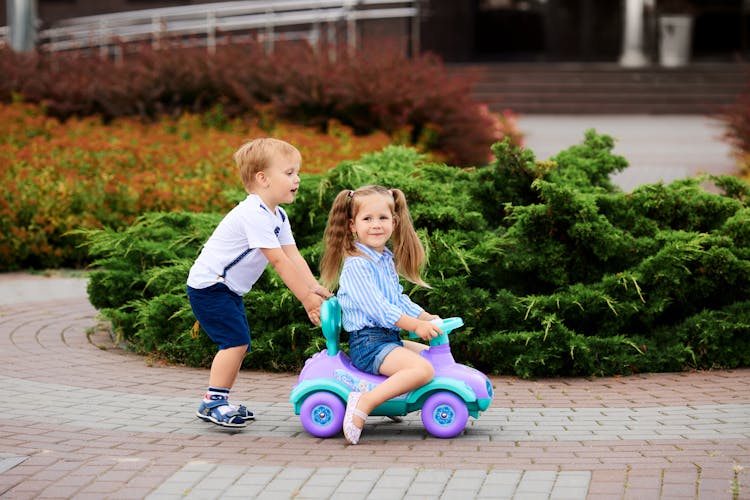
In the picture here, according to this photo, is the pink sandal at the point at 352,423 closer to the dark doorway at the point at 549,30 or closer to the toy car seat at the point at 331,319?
the toy car seat at the point at 331,319

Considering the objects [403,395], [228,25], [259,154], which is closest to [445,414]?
[403,395]

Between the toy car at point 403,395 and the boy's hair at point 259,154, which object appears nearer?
the toy car at point 403,395

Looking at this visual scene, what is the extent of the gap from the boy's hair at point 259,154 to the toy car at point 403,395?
0.73 meters

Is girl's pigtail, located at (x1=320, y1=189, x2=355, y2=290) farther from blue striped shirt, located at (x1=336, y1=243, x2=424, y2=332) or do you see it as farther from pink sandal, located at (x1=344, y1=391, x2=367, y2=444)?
pink sandal, located at (x1=344, y1=391, x2=367, y2=444)

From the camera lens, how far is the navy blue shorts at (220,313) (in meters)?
5.86

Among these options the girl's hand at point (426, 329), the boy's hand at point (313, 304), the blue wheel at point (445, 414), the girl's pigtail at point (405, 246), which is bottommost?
the blue wheel at point (445, 414)

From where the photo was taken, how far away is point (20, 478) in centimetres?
494

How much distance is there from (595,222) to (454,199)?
974 mm

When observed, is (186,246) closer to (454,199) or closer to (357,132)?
(454,199)

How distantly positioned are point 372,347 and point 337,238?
A: 559 millimetres

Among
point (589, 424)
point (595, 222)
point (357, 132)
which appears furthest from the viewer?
point (357, 132)

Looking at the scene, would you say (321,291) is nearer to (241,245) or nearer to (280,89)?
(241,245)

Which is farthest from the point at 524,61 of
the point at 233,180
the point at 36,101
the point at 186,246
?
the point at 186,246

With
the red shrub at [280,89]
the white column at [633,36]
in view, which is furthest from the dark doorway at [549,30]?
the red shrub at [280,89]
